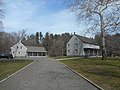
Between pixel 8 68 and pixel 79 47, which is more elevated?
pixel 79 47

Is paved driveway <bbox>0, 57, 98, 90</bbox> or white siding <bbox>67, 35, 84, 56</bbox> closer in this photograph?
paved driveway <bbox>0, 57, 98, 90</bbox>

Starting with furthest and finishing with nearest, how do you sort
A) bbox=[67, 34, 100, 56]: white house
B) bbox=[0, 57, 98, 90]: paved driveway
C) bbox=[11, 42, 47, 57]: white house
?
bbox=[11, 42, 47, 57]: white house, bbox=[67, 34, 100, 56]: white house, bbox=[0, 57, 98, 90]: paved driveway

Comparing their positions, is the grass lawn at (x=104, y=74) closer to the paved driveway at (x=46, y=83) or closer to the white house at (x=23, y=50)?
the paved driveway at (x=46, y=83)

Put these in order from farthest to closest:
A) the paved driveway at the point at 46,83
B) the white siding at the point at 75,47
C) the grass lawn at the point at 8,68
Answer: the white siding at the point at 75,47, the grass lawn at the point at 8,68, the paved driveway at the point at 46,83

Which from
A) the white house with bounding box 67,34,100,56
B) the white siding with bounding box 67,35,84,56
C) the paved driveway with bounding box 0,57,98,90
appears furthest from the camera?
the white siding with bounding box 67,35,84,56

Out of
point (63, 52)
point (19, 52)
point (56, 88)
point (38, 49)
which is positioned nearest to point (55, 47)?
point (63, 52)

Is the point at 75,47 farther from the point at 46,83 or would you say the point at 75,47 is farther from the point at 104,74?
Answer: the point at 46,83

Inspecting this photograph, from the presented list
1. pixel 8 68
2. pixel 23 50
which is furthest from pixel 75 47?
pixel 8 68

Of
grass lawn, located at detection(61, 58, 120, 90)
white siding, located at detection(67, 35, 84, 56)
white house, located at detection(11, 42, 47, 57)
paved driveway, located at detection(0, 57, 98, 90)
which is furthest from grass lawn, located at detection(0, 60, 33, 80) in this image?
white house, located at detection(11, 42, 47, 57)

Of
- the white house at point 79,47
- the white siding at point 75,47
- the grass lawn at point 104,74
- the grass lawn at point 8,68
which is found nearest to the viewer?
the grass lawn at point 104,74

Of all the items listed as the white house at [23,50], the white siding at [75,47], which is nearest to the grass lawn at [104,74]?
the white siding at [75,47]

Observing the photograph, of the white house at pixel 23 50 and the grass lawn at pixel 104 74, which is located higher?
the white house at pixel 23 50

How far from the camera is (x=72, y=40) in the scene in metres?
90.0

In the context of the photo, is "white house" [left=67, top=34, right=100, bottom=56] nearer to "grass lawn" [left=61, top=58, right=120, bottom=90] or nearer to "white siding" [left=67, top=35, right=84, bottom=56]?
"white siding" [left=67, top=35, right=84, bottom=56]
